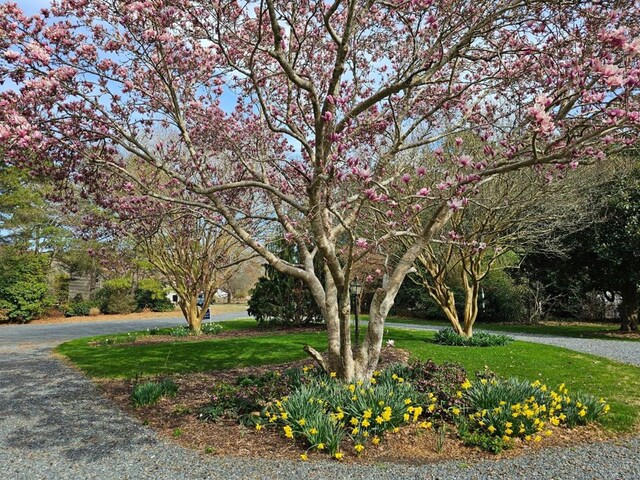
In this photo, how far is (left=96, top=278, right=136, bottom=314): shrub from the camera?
26.8 metres

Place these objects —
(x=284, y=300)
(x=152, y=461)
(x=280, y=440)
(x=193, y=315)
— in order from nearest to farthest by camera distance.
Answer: (x=152, y=461) < (x=280, y=440) < (x=193, y=315) < (x=284, y=300)

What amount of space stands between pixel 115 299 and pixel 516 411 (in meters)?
26.7

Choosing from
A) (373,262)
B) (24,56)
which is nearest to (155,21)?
(24,56)

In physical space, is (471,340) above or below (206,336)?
above

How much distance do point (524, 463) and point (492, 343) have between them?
7.63m

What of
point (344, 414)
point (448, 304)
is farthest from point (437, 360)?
point (344, 414)

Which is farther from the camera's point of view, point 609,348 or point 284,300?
point 284,300

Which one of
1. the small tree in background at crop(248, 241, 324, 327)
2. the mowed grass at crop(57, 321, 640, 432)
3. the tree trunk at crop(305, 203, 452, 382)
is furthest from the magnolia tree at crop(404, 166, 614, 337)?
the small tree in background at crop(248, 241, 324, 327)

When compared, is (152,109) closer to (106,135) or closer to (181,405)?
(106,135)

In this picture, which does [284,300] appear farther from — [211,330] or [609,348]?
[609,348]

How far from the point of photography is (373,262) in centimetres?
1576

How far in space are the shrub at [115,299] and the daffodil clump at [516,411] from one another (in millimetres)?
24816

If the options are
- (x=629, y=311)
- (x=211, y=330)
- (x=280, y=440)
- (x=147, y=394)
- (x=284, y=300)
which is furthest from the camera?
(x=284, y=300)

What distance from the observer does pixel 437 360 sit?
8.71 meters
